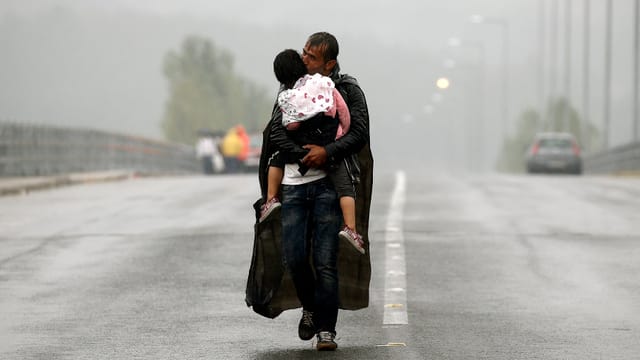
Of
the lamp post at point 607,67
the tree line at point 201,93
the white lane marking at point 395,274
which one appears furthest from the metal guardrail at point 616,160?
the tree line at point 201,93

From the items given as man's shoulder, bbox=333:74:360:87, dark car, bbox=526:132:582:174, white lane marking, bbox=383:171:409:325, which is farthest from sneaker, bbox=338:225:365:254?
dark car, bbox=526:132:582:174

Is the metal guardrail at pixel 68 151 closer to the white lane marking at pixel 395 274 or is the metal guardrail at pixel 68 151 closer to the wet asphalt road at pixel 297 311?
the wet asphalt road at pixel 297 311

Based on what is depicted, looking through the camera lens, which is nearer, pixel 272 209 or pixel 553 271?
pixel 272 209

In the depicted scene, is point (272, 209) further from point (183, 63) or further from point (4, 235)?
point (183, 63)

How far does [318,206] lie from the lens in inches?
362

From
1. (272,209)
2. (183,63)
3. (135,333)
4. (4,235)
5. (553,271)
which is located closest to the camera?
(272,209)

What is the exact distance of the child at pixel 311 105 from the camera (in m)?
9.10

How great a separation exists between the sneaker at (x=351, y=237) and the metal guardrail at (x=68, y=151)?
75.7ft

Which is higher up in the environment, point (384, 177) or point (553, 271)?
point (553, 271)

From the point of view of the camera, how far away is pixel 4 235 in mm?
17484

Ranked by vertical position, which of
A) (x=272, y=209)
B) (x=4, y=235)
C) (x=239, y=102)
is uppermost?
(x=272, y=209)

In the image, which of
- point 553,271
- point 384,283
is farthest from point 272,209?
point 553,271

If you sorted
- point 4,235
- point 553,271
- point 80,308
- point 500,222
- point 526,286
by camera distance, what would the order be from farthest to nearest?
1. point 500,222
2. point 4,235
3. point 553,271
4. point 526,286
5. point 80,308

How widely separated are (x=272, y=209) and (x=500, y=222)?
1001 cm
